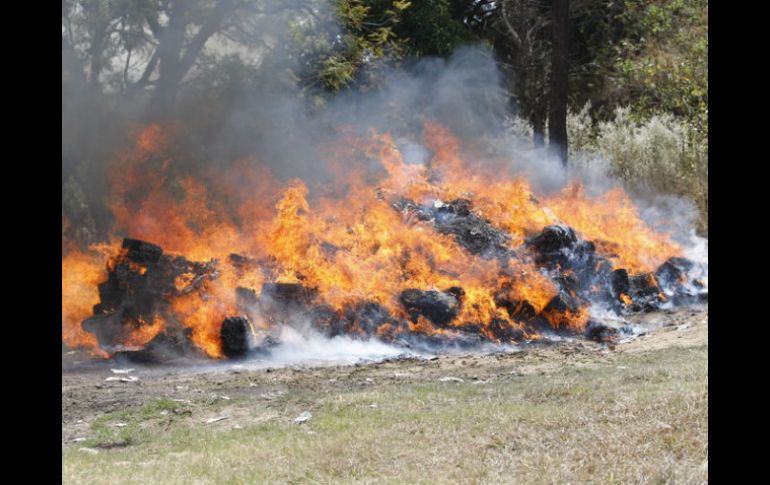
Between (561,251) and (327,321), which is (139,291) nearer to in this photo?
(327,321)

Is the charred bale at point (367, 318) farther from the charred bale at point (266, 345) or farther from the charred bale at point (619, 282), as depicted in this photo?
the charred bale at point (619, 282)

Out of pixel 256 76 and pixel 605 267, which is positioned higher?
pixel 256 76

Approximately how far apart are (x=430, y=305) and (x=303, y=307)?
69.0 inches

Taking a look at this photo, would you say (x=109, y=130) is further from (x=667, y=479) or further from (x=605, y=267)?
(x=667, y=479)

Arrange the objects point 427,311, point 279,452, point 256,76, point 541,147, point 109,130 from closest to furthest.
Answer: point 279,452 → point 427,311 → point 109,130 → point 256,76 → point 541,147

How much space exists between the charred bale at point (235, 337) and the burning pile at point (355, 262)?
0.01 metres

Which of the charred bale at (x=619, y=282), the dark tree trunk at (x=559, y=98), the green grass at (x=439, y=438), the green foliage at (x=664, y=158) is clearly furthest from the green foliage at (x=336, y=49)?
the green grass at (x=439, y=438)

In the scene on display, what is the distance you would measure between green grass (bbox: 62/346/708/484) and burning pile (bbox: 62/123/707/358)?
3.05 m

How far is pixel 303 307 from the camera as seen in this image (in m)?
11.3

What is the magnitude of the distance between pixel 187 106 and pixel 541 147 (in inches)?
337

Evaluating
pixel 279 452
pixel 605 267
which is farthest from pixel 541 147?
pixel 279 452

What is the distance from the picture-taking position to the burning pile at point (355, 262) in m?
11.1

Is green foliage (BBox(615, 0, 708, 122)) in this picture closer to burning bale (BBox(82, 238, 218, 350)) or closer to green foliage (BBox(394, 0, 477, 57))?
green foliage (BBox(394, 0, 477, 57))

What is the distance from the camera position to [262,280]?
38.2 ft
